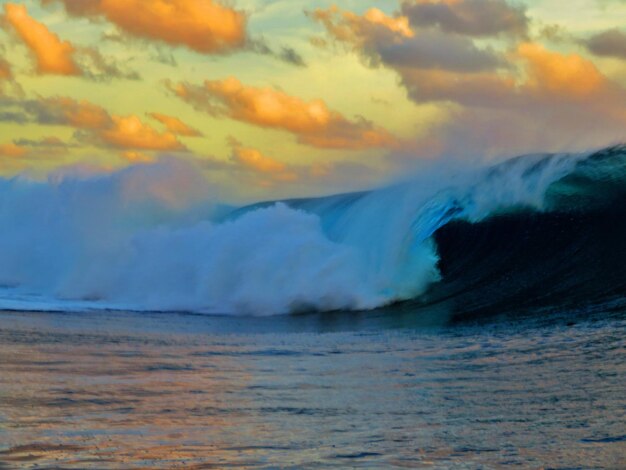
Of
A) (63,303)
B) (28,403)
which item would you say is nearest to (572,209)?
(63,303)

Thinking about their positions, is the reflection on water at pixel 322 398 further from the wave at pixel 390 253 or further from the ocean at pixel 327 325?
the wave at pixel 390 253

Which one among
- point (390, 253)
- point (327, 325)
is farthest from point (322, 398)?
point (390, 253)

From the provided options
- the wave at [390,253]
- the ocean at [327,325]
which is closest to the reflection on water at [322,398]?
the ocean at [327,325]

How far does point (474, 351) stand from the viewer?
30.9 feet

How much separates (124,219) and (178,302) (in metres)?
8.11

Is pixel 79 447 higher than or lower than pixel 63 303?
lower

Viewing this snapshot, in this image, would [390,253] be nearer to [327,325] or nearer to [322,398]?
[327,325]

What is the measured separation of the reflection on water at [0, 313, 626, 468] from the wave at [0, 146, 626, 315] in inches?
134

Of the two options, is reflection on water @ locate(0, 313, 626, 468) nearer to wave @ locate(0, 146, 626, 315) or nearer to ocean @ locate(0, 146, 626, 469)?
ocean @ locate(0, 146, 626, 469)

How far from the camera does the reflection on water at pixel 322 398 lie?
534 centimetres

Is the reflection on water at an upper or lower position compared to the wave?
lower

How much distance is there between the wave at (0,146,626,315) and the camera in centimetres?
1479

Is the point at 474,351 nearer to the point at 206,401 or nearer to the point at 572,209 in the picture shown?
the point at 206,401

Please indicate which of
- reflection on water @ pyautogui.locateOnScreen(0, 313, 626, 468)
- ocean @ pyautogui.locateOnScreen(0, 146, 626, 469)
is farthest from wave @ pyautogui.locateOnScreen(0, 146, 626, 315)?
reflection on water @ pyautogui.locateOnScreen(0, 313, 626, 468)
